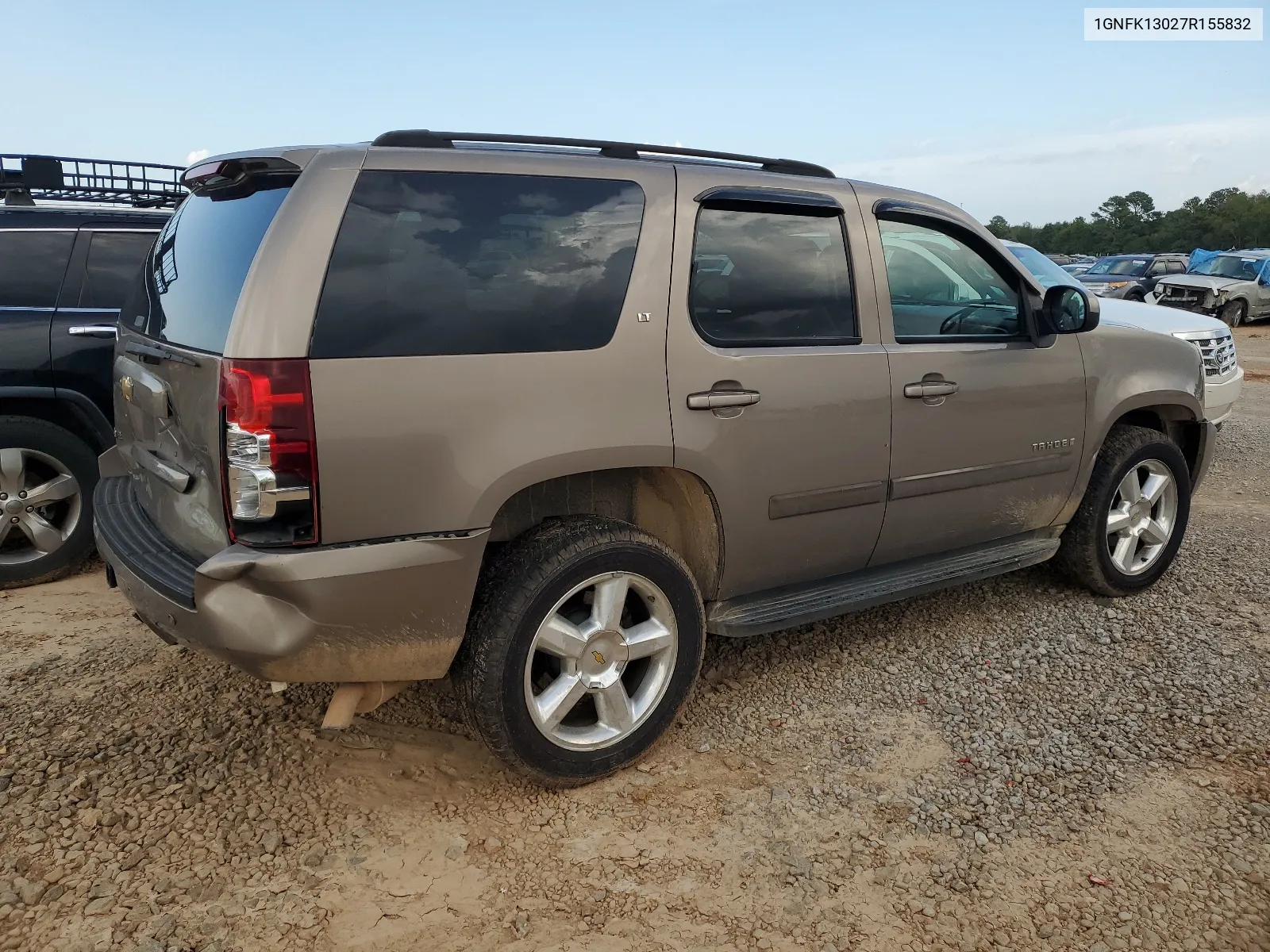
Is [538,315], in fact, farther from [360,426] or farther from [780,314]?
[780,314]

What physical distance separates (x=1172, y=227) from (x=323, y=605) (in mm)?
Answer: 82980

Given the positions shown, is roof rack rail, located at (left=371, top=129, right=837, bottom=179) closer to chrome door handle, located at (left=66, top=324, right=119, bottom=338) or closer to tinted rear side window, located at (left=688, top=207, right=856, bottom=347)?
tinted rear side window, located at (left=688, top=207, right=856, bottom=347)

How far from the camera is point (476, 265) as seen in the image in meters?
2.71

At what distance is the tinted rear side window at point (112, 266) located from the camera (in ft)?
15.9

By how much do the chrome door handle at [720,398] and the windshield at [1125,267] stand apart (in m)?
22.4

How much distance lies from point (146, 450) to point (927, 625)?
3242 mm

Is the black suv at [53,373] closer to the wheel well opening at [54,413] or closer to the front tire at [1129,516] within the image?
the wheel well opening at [54,413]

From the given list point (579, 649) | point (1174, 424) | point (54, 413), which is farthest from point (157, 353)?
point (1174, 424)

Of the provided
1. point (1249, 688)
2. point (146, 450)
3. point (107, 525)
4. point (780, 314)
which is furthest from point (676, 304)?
point (1249, 688)

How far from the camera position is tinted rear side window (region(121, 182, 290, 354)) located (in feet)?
8.52

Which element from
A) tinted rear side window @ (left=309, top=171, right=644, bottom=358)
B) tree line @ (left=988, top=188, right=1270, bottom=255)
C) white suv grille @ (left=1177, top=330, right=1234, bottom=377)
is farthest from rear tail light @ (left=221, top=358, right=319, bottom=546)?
tree line @ (left=988, top=188, right=1270, bottom=255)

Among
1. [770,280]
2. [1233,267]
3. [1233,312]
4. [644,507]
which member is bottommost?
[644,507]

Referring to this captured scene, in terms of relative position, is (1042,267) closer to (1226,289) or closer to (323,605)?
(323,605)

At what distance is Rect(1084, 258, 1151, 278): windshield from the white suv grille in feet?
55.8
